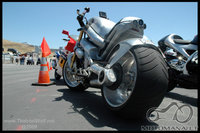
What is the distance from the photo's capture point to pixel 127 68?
8.15 ft

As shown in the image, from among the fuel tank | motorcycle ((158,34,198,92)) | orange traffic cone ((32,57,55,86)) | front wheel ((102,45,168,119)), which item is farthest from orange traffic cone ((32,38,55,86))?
motorcycle ((158,34,198,92))

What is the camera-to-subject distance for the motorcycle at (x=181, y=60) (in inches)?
128

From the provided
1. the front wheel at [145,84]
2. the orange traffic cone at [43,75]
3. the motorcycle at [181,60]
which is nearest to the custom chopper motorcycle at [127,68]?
the front wheel at [145,84]

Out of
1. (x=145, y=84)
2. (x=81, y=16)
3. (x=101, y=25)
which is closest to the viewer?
(x=145, y=84)

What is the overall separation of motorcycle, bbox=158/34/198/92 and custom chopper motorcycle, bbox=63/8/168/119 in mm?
1314

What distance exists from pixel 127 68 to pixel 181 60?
2472mm

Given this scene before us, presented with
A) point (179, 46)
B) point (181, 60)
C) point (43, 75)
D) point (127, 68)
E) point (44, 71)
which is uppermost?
point (179, 46)

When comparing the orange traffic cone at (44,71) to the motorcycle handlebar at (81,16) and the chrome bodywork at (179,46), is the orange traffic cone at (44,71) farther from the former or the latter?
the chrome bodywork at (179,46)

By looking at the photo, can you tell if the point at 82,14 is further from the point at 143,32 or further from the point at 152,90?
the point at 152,90

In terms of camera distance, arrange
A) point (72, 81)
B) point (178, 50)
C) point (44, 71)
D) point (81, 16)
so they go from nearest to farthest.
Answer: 1. point (81, 16)
2. point (178, 50)
3. point (72, 81)
4. point (44, 71)

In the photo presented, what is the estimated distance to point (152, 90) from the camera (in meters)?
1.85

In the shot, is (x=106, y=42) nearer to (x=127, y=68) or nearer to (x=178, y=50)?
(x=127, y=68)

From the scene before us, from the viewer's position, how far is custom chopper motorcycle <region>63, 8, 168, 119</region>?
1.85 m

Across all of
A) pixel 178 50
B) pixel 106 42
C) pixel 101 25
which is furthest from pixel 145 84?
pixel 178 50
